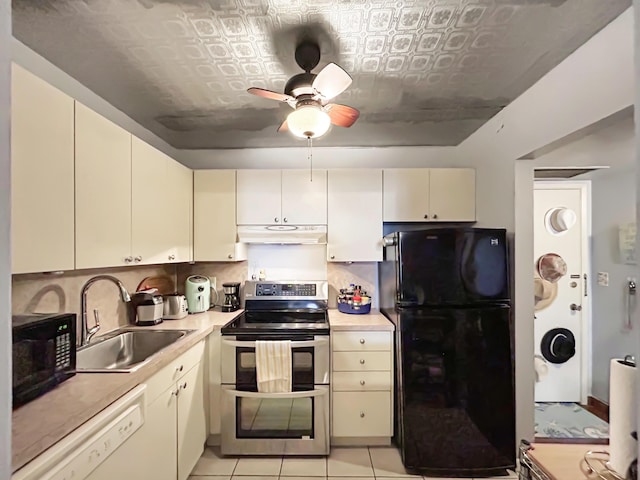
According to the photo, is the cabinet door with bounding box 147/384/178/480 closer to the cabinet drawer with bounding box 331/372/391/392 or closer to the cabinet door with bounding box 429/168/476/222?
the cabinet drawer with bounding box 331/372/391/392

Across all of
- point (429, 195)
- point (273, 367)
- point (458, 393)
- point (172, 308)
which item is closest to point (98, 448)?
point (273, 367)

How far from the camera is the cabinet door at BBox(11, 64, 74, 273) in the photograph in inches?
46.6

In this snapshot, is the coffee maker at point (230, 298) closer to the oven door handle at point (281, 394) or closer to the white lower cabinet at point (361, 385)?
the oven door handle at point (281, 394)

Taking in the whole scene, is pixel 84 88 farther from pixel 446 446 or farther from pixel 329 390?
pixel 446 446

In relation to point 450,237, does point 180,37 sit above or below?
above

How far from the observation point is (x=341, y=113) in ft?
6.54

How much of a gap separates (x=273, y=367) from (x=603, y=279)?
122 inches

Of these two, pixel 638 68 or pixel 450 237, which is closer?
pixel 638 68

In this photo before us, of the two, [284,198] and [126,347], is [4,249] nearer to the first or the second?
[126,347]

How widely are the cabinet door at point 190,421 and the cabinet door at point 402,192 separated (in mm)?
1882

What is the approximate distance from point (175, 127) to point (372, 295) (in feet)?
7.24

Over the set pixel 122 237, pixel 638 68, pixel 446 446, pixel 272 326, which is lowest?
pixel 446 446

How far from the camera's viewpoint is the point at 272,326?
96.3 inches

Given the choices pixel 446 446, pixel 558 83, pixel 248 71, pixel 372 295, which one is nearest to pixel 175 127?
pixel 248 71
